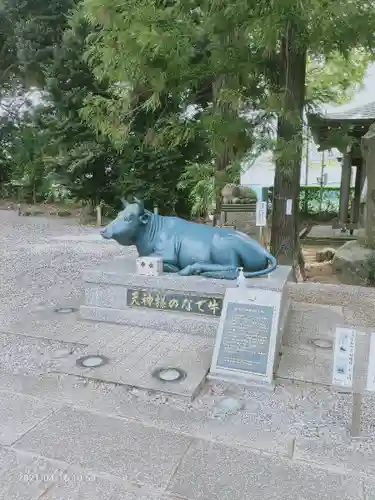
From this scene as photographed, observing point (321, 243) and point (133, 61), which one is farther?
point (321, 243)

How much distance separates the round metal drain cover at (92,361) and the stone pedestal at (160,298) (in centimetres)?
74

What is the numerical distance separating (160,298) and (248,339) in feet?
4.02

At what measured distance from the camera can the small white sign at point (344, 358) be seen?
250 centimetres

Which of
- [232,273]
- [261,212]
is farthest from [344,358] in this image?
[261,212]

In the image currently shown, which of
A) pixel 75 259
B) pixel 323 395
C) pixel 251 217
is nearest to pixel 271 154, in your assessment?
pixel 251 217

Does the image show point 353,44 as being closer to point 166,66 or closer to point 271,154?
point 271,154

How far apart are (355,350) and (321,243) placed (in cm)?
1032

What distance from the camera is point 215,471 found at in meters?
2.21

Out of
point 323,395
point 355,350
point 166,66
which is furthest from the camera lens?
point 166,66

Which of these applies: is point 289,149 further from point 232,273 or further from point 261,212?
point 232,273

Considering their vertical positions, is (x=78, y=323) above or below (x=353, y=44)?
below

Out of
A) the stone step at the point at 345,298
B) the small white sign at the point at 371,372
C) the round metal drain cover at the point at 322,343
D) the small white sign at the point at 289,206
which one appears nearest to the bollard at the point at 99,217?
the small white sign at the point at 289,206

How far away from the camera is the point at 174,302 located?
4117mm

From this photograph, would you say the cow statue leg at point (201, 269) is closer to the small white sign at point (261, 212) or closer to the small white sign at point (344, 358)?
the small white sign at point (344, 358)
